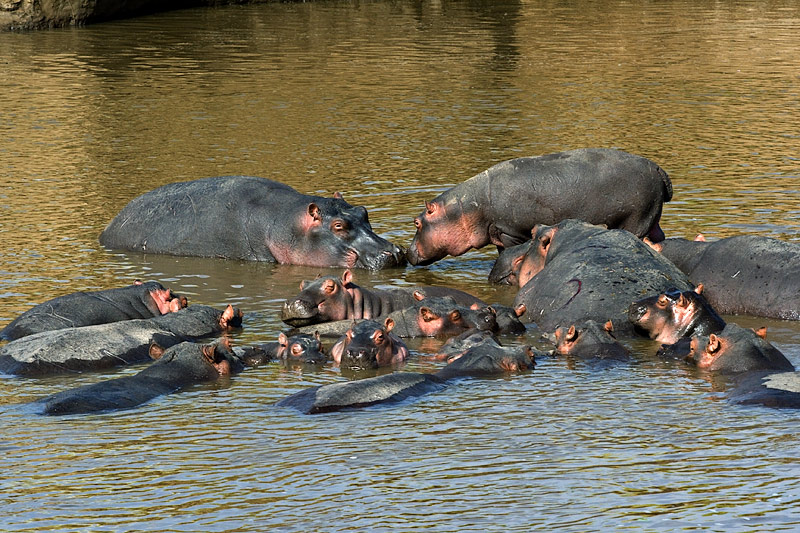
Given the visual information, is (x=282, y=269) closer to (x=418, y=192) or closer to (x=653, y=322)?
(x=418, y=192)

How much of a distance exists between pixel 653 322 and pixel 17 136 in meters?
9.42

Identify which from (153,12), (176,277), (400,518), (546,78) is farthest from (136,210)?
(153,12)

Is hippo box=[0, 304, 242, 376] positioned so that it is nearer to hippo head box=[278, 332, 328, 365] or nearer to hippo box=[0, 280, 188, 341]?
hippo box=[0, 280, 188, 341]

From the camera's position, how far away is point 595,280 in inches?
334

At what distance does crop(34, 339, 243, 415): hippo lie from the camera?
6484 mm

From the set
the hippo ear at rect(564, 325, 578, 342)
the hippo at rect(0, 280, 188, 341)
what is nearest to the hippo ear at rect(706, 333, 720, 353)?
the hippo ear at rect(564, 325, 578, 342)

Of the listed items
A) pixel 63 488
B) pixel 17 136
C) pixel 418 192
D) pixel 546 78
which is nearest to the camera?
pixel 63 488

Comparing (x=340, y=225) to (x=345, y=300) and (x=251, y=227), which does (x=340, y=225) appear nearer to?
(x=251, y=227)

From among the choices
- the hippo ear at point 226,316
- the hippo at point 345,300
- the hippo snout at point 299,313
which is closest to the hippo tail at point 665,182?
the hippo at point 345,300

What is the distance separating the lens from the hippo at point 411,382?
6.49 metres

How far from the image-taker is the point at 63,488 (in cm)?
549

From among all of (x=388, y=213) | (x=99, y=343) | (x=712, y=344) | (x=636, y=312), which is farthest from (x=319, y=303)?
(x=388, y=213)

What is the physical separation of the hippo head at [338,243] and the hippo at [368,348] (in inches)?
106

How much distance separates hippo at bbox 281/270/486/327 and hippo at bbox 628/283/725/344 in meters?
1.05
